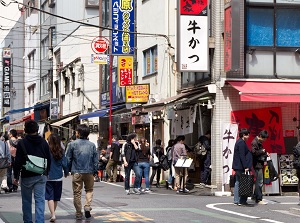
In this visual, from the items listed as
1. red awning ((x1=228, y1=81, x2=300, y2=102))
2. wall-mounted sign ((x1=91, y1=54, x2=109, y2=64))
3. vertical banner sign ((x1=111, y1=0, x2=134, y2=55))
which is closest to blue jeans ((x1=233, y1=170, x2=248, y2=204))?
red awning ((x1=228, y1=81, x2=300, y2=102))

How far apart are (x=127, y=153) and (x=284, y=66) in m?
5.82

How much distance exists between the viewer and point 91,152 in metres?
13.3

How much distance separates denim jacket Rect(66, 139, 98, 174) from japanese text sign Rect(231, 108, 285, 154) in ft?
27.2

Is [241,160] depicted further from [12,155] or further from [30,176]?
[12,155]

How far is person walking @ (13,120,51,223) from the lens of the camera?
427 inches

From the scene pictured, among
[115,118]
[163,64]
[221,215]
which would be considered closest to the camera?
[221,215]

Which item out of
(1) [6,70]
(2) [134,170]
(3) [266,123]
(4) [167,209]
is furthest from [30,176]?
(1) [6,70]

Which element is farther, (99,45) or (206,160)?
(99,45)

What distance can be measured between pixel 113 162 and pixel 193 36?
7.86m

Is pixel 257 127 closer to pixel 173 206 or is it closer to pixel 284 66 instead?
pixel 284 66

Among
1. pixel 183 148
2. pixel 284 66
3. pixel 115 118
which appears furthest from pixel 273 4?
pixel 115 118

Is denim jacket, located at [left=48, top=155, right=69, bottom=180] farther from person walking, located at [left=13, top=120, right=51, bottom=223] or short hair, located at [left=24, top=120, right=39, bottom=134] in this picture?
short hair, located at [left=24, top=120, right=39, bottom=134]

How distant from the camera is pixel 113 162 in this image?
2653 cm

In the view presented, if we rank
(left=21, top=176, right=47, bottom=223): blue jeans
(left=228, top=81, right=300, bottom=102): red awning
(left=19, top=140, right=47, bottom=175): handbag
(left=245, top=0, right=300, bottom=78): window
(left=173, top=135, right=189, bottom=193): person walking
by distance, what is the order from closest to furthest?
(left=19, top=140, right=47, bottom=175): handbag, (left=21, top=176, right=47, bottom=223): blue jeans, (left=228, top=81, right=300, bottom=102): red awning, (left=245, top=0, right=300, bottom=78): window, (left=173, top=135, right=189, bottom=193): person walking
